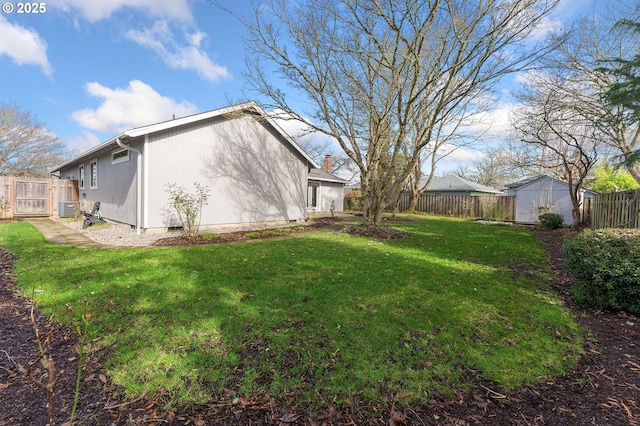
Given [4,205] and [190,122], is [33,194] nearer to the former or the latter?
[4,205]

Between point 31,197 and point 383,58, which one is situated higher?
point 383,58

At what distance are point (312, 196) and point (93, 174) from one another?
12.2 metres

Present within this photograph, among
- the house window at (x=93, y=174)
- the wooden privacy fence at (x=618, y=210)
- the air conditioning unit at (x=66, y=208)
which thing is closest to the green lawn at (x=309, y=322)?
the wooden privacy fence at (x=618, y=210)

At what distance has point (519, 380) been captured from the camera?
275 centimetres

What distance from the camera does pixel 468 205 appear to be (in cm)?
2305

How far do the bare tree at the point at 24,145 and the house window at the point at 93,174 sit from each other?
16554 millimetres

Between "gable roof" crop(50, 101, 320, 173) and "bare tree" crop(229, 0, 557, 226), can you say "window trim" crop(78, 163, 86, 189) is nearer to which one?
"gable roof" crop(50, 101, 320, 173)

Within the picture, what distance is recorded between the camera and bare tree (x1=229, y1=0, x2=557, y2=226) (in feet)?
26.9

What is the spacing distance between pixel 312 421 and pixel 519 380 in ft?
6.40

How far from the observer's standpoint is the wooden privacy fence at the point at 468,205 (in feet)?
67.9

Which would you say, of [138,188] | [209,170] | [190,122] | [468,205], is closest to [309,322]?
[138,188]

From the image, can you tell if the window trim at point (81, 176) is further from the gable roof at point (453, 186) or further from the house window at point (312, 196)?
the gable roof at point (453, 186)

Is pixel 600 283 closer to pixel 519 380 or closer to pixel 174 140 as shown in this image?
pixel 519 380

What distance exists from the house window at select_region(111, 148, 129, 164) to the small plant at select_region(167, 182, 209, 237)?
2084 millimetres
